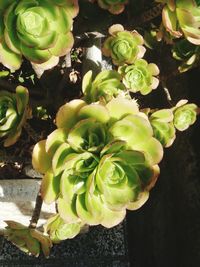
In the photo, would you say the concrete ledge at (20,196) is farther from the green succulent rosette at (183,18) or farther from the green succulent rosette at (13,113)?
the green succulent rosette at (183,18)

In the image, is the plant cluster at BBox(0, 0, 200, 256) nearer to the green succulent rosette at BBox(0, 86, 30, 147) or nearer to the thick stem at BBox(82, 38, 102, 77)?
the green succulent rosette at BBox(0, 86, 30, 147)

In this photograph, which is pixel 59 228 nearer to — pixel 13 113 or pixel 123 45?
pixel 13 113

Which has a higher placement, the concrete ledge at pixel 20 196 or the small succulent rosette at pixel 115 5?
the small succulent rosette at pixel 115 5

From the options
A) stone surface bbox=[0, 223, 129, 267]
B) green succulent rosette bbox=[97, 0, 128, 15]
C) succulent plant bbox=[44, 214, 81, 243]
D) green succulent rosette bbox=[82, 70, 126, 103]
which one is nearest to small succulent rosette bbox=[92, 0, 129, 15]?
green succulent rosette bbox=[97, 0, 128, 15]

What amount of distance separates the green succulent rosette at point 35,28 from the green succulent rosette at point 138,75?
24 cm

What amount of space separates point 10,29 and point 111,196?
308 mm

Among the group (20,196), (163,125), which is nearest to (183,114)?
(163,125)

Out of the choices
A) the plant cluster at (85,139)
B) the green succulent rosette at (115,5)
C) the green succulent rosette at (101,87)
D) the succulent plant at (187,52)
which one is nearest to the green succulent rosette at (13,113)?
the plant cluster at (85,139)

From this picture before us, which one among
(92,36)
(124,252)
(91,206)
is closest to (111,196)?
(91,206)

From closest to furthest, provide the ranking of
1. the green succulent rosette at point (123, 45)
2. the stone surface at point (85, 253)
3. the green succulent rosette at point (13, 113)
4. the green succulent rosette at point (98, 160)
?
the green succulent rosette at point (98, 160), the green succulent rosette at point (13, 113), the green succulent rosette at point (123, 45), the stone surface at point (85, 253)

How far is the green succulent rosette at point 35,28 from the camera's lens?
74cm

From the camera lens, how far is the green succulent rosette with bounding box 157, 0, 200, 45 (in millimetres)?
774

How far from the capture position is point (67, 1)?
2.40 feet

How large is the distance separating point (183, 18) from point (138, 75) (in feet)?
0.73
